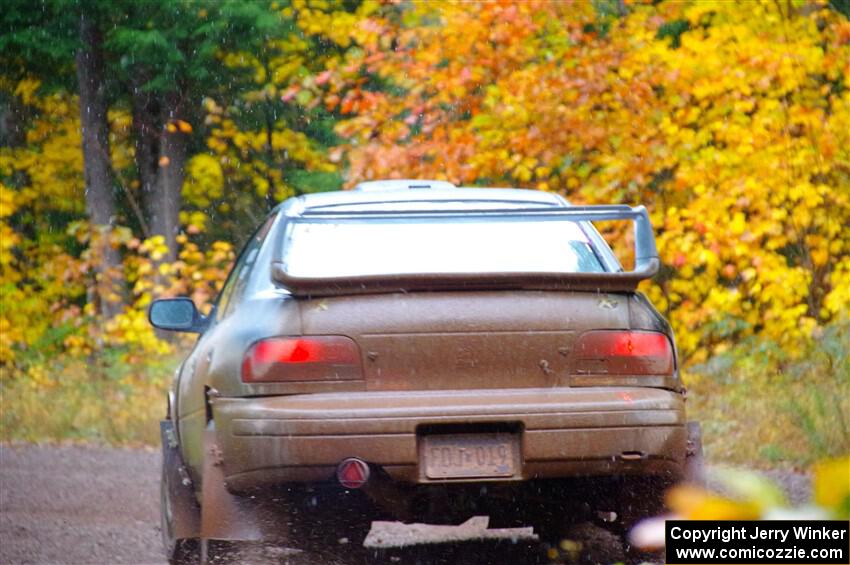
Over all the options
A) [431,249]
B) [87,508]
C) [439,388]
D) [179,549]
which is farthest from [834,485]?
[87,508]

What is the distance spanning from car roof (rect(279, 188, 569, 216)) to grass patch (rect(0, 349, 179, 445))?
7400 millimetres

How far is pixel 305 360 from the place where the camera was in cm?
504

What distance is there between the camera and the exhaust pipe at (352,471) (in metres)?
4.85

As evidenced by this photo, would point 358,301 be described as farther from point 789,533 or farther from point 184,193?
point 184,193

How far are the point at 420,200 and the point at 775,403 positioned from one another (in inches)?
231

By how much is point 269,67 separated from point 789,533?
79.6 feet

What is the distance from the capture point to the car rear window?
18.3 feet

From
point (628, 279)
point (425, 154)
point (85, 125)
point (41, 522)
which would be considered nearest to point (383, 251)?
point (628, 279)

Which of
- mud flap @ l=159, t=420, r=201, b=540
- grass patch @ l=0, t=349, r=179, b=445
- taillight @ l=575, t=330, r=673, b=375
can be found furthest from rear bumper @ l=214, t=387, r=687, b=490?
grass patch @ l=0, t=349, r=179, b=445

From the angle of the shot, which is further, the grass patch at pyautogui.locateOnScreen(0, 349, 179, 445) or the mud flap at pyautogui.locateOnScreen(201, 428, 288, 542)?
the grass patch at pyautogui.locateOnScreen(0, 349, 179, 445)

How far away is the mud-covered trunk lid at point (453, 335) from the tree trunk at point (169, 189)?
2161cm

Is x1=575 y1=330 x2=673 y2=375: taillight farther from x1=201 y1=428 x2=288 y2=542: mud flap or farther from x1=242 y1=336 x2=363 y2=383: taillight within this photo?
x1=201 y1=428 x2=288 y2=542: mud flap

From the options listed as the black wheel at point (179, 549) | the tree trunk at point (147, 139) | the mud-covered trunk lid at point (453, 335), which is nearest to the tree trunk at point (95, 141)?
the tree trunk at point (147, 139)

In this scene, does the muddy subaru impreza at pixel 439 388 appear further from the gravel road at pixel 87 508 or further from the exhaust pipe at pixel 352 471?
the gravel road at pixel 87 508
